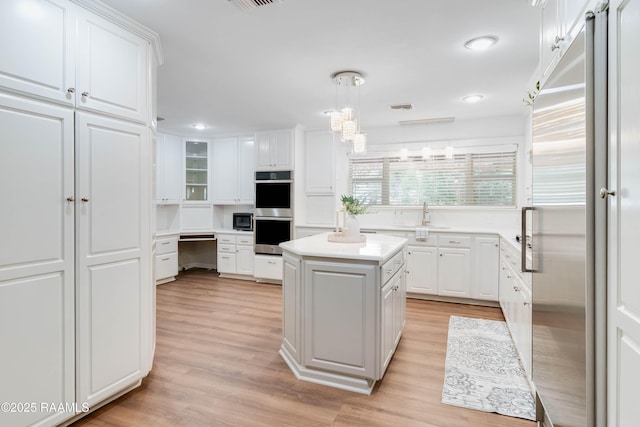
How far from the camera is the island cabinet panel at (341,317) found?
2.27m

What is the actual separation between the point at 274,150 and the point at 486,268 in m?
3.61

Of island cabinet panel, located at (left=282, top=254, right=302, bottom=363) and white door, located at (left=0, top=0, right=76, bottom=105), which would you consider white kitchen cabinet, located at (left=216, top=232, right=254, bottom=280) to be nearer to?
island cabinet panel, located at (left=282, top=254, right=302, bottom=363)

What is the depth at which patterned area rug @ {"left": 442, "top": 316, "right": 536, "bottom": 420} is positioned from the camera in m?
2.17

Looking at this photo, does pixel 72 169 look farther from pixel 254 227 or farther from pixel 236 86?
pixel 254 227

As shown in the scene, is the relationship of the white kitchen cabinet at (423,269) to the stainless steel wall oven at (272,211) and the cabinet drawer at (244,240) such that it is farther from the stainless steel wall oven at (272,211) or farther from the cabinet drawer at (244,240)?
the cabinet drawer at (244,240)

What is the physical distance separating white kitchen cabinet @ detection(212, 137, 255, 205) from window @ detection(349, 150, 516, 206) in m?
1.84

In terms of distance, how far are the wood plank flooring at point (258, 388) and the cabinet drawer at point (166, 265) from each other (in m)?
1.68

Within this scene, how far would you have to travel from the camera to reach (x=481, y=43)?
8.18 feet

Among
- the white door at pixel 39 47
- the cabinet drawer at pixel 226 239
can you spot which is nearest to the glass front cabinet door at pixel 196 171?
the cabinet drawer at pixel 226 239

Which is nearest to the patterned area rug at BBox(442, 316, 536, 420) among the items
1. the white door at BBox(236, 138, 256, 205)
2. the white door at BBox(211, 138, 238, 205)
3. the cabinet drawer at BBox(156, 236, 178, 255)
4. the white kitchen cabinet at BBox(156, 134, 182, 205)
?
the white door at BBox(236, 138, 256, 205)

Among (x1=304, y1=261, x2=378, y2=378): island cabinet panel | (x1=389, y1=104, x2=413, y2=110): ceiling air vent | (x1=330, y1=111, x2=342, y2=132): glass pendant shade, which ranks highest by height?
(x1=389, y1=104, x2=413, y2=110): ceiling air vent

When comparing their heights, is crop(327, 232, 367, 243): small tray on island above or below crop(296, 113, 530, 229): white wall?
below
